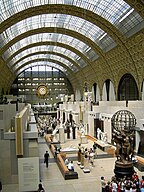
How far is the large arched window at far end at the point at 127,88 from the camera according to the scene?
1517 inches

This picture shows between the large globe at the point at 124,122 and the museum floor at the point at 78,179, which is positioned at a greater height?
the large globe at the point at 124,122

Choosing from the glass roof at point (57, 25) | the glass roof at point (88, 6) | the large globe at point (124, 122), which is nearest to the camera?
the large globe at point (124, 122)

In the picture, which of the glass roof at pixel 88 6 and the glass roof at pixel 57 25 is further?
the glass roof at pixel 57 25

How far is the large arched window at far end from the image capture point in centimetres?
Result: 3853

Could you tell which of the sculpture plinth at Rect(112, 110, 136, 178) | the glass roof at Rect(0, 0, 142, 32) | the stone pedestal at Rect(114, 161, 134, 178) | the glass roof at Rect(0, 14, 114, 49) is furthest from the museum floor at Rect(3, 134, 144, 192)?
the glass roof at Rect(0, 14, 114, 49)

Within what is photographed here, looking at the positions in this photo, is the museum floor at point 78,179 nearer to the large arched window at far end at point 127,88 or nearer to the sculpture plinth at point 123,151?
the sculpture plinth at point 123,151

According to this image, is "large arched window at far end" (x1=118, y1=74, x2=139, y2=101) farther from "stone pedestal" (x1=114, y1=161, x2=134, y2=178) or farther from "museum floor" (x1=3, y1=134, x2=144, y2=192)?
"stone pedestal" (x1=114, y1=161, x2=134, y2=178)

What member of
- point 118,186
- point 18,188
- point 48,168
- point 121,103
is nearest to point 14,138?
point 18,188

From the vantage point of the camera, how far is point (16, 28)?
43.3m

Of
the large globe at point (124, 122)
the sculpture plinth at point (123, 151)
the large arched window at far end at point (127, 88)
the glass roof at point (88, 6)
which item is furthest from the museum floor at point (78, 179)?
the glass roof at point (88, 6)

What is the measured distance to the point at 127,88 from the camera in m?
40.7

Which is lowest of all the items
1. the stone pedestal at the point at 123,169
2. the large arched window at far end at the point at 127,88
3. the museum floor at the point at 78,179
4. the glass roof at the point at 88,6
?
the museum floor at the point at 78,179

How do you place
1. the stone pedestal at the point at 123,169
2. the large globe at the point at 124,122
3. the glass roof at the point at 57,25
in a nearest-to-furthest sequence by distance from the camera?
the stone pedestal at the point at 123,169 → the large globe at the point at 124,122 → the glass roof at the point at 57,25

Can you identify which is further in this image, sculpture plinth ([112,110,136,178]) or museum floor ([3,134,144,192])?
museum floor ([3,134,144,192])
